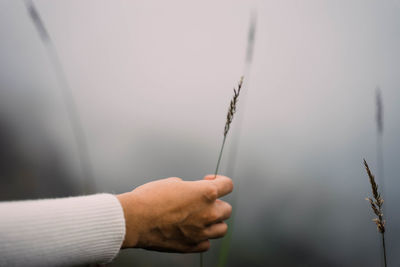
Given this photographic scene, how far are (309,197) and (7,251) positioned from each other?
644mm

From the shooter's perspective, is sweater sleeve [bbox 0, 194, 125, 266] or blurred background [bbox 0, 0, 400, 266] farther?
blurred background [bbox 0, 0, 400, 266]

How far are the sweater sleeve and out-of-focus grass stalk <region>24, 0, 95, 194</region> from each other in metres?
0.31

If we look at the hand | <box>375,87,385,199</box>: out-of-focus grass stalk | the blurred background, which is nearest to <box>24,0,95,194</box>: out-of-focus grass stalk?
the blurred background

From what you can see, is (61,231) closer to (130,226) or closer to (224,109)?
(130,226)

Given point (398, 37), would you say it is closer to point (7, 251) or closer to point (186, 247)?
point (186, 247)

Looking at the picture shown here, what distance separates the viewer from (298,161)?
755mm

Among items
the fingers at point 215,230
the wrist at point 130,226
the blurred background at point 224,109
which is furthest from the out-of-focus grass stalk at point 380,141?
the wrist at point 130,226

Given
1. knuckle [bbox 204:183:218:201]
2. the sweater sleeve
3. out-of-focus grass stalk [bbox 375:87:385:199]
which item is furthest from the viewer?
out-of-focus grass stalk [bbox 375:87:385:199]

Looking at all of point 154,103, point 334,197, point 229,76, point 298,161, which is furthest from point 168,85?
point 334,197

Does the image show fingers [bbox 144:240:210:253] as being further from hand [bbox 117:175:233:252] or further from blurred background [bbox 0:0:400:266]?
blurred background [bbox 0:0:400:266]

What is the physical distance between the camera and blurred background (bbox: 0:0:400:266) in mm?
733

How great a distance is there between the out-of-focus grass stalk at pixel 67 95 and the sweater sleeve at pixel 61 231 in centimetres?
31

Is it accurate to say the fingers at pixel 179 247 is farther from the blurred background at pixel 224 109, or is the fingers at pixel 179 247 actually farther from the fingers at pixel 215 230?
the blurred background at pixel 224 109

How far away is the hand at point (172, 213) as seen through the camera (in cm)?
51
